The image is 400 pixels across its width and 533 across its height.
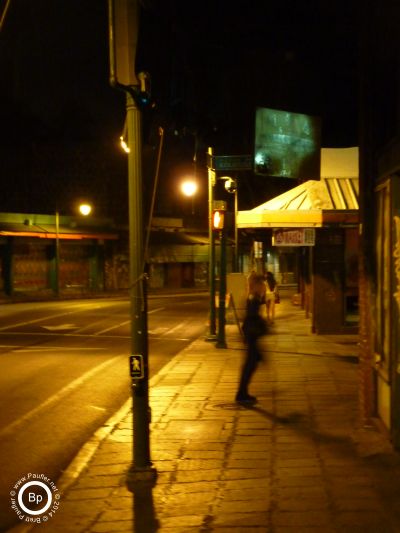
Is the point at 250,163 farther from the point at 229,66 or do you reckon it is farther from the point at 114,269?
the point at 114,269

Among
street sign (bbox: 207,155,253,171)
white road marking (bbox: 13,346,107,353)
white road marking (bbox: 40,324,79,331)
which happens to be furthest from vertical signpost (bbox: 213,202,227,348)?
white road marking (bbox: 40,324,79,331)

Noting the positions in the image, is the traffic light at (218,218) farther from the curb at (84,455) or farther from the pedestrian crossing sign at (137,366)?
the pedestrian crossing sign at (137,366)

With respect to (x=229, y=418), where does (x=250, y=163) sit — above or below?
above

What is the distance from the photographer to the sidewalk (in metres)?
5.04

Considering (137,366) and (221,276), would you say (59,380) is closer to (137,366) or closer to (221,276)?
(221,276)

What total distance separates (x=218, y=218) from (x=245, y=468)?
10084 millimetres

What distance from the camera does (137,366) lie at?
5.95 meters

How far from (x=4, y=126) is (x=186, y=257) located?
53.0 ft

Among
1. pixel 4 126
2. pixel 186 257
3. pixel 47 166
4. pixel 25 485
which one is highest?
pixel 4 126

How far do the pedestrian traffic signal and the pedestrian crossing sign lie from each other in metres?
10.1

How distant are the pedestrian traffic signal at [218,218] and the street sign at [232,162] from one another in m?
1.24

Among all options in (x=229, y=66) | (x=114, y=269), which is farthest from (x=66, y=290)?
(x=229, y=66)

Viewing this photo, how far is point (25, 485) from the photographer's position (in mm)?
6137

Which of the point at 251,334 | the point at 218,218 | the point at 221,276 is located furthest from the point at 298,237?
the point at 251,334
